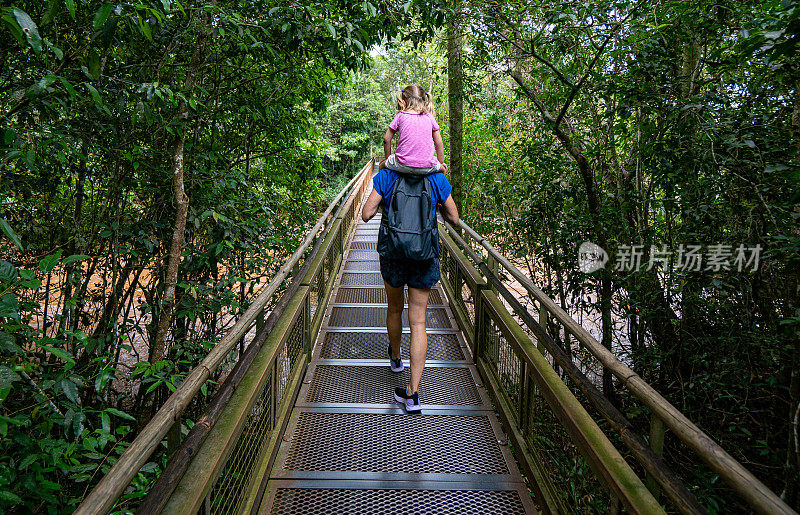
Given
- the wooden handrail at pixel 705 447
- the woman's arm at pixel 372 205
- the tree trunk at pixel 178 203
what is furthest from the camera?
the tree trunk at pixel 178 203

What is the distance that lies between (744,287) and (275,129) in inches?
194

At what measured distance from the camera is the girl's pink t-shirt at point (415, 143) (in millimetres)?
2898

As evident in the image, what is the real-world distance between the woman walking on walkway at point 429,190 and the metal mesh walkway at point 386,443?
11.4 inches

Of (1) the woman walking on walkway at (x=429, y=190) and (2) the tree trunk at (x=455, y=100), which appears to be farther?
(2) the tree trunk at (x=455, y=100)

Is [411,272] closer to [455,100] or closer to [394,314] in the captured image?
[394,314]

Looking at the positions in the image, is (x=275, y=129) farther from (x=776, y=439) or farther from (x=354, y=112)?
(x=354, y=112)

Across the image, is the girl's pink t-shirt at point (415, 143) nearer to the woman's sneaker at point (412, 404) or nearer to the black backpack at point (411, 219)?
the black backpack at point (411, 219)

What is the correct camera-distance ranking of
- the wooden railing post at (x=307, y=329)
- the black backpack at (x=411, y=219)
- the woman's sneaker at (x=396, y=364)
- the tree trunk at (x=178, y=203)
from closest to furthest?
the black backpack at (x=411, y=219)
the woman's sneaker at (x=396, y=364)
the wooden railing post at (x=307, y=329)
the tree trunk at (x=178, y=203)

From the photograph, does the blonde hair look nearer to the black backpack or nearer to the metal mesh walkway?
the black backpack

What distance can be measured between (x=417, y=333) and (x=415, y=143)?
3.95ft

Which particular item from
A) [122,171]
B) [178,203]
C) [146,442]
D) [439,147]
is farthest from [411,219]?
[122,171]

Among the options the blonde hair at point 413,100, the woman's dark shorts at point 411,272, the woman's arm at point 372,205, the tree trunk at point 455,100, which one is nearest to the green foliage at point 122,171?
the blonde hair at point 413,100

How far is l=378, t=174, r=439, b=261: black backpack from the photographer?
2.88 m

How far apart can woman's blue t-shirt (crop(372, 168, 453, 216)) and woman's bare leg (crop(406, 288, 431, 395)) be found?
0.55 m
